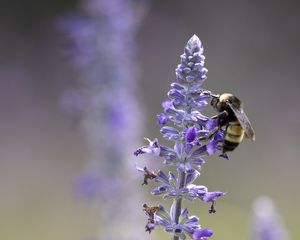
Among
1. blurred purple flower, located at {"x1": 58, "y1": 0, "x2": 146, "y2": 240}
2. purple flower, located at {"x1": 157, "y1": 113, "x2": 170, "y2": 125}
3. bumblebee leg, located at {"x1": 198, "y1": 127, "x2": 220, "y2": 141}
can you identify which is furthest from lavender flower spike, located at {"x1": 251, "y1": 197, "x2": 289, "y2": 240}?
blurred purple flower, located at {"x1": 58, "y1": 0, "x2": 146, "y2": 240}

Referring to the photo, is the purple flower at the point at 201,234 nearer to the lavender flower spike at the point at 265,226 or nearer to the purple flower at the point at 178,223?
the purple flower at the point at 178,223

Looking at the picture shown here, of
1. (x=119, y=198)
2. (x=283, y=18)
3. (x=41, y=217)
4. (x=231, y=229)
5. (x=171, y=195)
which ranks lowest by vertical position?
(x=171, y=195)

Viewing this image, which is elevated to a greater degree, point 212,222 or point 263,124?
point 263,124

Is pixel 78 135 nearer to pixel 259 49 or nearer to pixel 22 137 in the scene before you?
pixel 22 137

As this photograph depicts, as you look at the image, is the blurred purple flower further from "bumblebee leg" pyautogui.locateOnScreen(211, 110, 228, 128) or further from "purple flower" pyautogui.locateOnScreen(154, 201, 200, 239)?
"purple flower" pyautogui.locateOnScreen(154, 201, 200, 239)

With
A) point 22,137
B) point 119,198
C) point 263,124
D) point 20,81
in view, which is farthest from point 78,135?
point 119,198

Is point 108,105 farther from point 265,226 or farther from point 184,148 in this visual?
point 184,148
